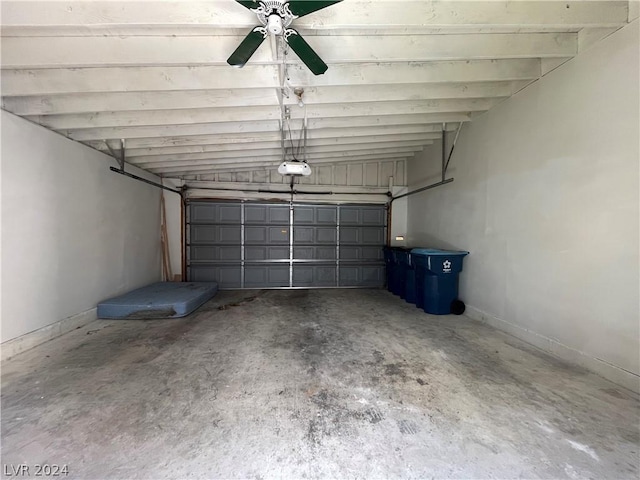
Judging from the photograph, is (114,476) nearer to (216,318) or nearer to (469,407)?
(469,407)

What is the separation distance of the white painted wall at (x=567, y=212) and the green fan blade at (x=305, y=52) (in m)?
2.66

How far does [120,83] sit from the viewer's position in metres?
2.66

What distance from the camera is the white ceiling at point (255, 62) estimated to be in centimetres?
204

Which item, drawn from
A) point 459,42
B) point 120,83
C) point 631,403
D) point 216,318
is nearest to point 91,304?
point 216,318

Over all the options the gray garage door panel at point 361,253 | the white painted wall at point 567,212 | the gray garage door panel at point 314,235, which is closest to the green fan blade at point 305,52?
the white painted wall at point 567,212

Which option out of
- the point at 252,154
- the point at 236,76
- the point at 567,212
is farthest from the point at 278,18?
the point at 252,154

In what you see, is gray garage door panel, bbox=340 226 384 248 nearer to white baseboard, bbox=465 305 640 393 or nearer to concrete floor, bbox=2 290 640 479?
white baseboard, bbox=465 305 640 393

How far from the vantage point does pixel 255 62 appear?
8.31 feet

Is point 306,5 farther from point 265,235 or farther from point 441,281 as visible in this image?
point 265,235

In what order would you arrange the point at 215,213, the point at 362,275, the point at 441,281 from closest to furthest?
the point at 441,281, the point at 215,213, the point at 362,275

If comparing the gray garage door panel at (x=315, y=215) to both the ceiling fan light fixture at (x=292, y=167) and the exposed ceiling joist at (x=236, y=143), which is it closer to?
the exposed ceiling joist at (x=236, y=143)

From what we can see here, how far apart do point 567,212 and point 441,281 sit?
1951 mm

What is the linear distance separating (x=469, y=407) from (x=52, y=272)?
15.6 ft

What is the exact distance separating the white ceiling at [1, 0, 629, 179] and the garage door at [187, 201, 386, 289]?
8.12 feet
